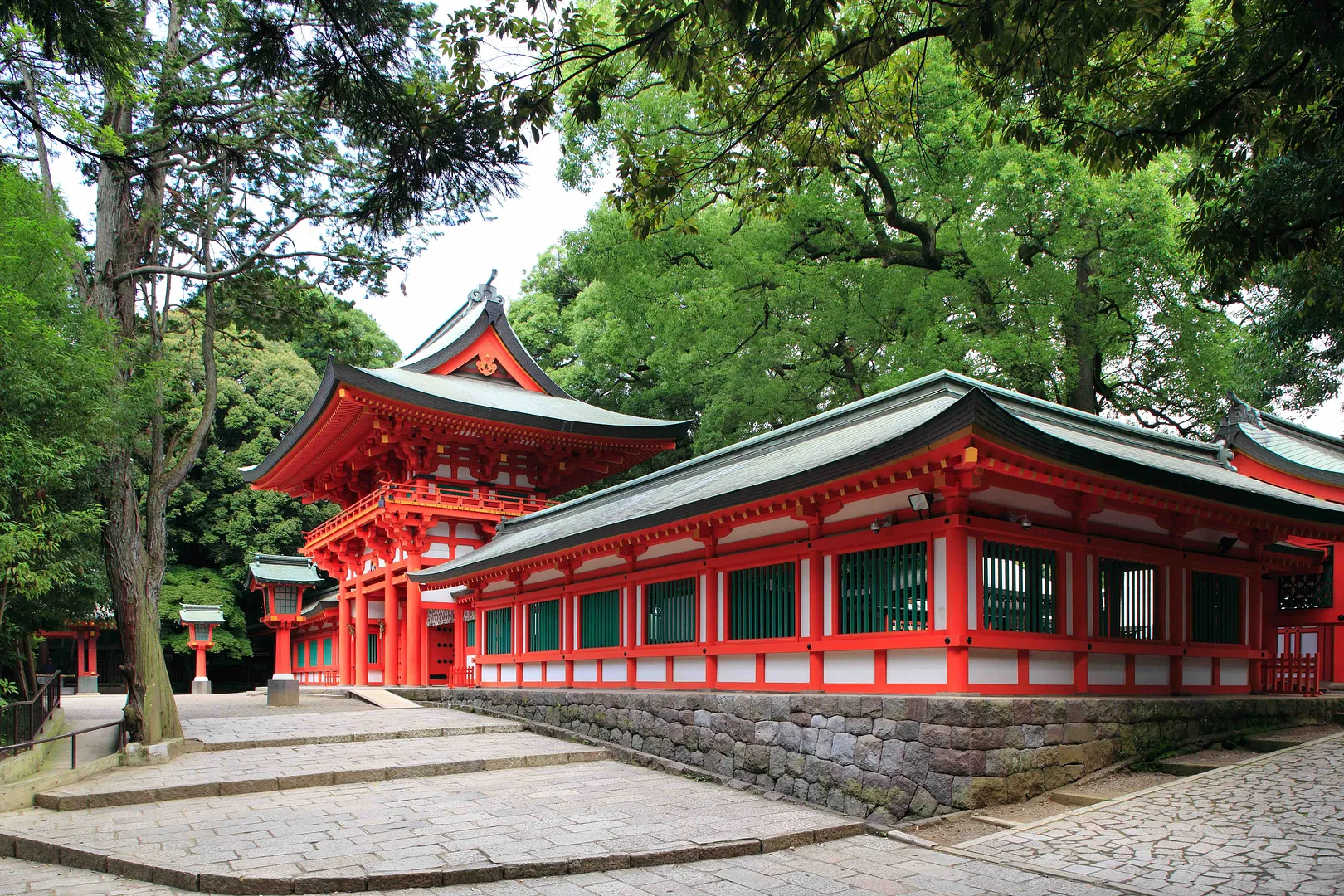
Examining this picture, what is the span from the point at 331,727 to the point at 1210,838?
11.9 meters

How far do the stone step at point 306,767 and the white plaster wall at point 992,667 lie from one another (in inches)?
217

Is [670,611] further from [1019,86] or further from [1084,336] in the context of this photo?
[1084,336]

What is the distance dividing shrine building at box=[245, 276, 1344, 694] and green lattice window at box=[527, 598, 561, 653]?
58mm

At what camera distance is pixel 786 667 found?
10.6m

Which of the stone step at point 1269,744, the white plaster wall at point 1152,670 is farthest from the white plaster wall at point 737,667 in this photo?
the stone step at point 1269,744

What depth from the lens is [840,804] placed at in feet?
29.8

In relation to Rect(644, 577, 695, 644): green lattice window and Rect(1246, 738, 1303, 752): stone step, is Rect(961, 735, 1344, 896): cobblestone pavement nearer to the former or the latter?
Rect(1246, 738, 1303, 752): stone step

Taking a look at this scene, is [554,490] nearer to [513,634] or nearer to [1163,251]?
[513,634]

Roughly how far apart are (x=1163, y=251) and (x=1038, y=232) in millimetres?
2421

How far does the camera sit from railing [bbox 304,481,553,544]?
68.7 ft

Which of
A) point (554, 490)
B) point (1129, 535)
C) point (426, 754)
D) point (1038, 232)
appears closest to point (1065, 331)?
point (1038, 232)

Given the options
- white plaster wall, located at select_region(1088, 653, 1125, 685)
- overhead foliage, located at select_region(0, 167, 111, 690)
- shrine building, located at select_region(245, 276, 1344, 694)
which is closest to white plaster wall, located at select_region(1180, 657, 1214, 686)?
shrine building, located at select_region(245, 276, 1344, 694)

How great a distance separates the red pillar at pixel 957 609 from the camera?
8547 millimetres

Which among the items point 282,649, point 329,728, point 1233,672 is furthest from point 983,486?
point 282,649
